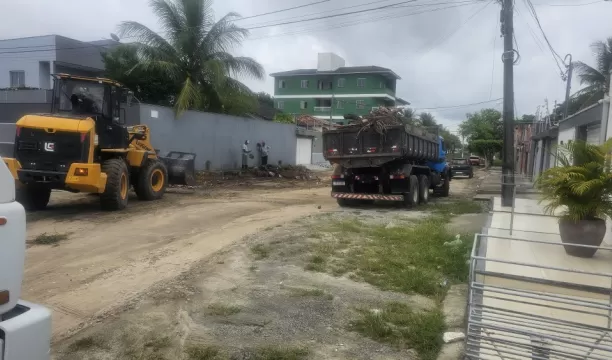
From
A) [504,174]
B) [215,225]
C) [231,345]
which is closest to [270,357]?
[231,345]

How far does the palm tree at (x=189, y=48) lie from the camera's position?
23.2m

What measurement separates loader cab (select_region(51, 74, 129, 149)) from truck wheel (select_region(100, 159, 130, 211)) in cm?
63

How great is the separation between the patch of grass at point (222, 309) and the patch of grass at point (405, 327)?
4.25 ft

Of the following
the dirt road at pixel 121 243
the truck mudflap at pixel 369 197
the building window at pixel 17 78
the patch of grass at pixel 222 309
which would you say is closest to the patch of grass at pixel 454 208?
the truck mudflap at pixel 369 197

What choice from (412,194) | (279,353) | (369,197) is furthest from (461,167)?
(279,353)

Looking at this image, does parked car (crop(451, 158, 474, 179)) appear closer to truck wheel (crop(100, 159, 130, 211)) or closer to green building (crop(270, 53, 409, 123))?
green building (crop(270, 53, 409, 123))

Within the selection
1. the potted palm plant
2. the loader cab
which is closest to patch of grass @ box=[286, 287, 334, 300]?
the potted palm plant

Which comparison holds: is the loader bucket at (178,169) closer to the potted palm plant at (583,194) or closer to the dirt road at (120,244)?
the dirt road at (120,244)

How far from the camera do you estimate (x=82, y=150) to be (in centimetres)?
1102

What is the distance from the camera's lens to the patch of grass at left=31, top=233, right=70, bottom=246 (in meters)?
8.69

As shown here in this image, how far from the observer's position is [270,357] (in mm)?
4422

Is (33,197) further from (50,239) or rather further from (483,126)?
(483,126)

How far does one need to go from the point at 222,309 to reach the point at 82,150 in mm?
7086

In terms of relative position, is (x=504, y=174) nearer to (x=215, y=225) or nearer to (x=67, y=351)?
(x=215, y=225)
